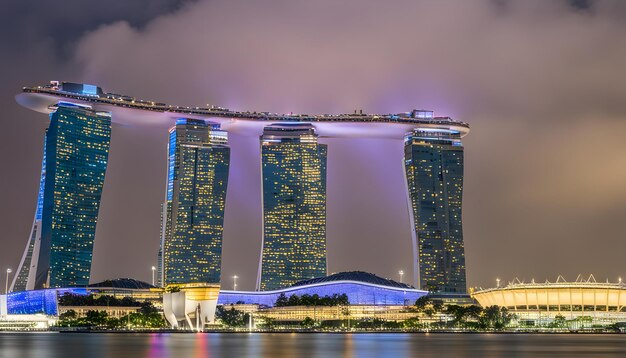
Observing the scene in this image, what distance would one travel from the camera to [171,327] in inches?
7165

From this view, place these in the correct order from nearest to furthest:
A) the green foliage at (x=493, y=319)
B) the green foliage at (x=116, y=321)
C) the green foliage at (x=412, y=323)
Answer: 1. the green foliage at (x=493, y=319)
2. the green foliage at (x=116, y=321)
3. the green foliage at (x=412, y=323)

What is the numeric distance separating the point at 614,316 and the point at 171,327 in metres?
91.8

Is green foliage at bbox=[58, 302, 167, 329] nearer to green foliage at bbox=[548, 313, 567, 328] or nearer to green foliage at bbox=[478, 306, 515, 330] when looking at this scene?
green foliage at bbox=[478, 306, 515, 330]

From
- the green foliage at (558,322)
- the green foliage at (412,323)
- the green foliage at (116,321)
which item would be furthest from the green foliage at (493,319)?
the green foliage at (116,321)

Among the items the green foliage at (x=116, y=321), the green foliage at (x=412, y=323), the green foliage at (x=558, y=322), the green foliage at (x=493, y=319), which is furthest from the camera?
the green foliage at (x=412, y=323)

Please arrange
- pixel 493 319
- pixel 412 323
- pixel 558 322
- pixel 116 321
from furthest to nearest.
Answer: pixel 412 323 → pixel 116 321 → pixel 558 322 → pixel 493 319

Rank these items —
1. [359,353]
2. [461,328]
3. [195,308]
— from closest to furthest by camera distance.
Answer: [359,353] → [195,308] → [461,328]

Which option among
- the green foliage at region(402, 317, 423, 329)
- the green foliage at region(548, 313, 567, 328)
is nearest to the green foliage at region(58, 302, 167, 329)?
the green foliage at region(402, 317, 423, 329)

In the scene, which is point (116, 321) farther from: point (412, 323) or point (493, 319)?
point (493, 319)

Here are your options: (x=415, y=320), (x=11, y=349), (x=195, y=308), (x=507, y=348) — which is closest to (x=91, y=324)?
(x=195, y=308)

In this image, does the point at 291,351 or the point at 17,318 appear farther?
the point at 17,318

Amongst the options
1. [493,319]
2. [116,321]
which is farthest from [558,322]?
[116,321]

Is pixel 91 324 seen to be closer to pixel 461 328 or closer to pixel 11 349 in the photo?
pixel 461 328

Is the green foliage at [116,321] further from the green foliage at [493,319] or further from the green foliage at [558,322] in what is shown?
the green foliage at [558,322]
